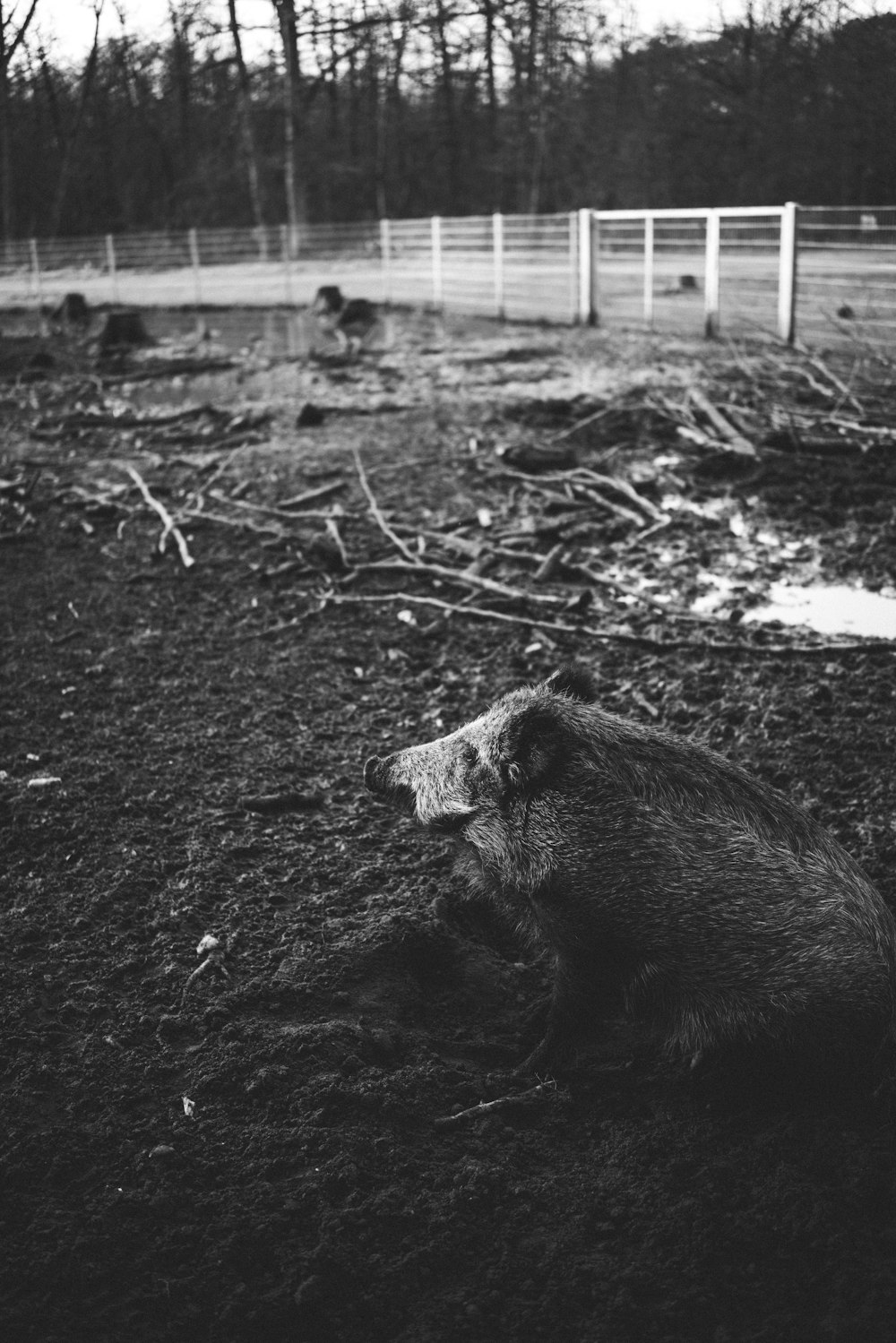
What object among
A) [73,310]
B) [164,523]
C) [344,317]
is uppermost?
[73,310]

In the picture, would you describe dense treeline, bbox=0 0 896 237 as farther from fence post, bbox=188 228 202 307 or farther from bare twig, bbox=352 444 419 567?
bare twig, bbox=352 444 419 567

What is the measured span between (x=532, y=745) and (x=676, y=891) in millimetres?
504

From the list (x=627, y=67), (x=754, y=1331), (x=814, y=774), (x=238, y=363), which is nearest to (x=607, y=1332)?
(x=754, y=1331)

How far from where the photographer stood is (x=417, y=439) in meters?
8.10

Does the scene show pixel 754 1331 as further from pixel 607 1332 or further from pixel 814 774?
pixel 814 774

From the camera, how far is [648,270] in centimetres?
1266

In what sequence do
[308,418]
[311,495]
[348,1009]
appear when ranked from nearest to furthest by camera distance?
[348,1009], [311,495], [308,418]

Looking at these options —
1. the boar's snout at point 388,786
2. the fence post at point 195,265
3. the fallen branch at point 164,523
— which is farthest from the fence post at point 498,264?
the boar's snout at point 388,786

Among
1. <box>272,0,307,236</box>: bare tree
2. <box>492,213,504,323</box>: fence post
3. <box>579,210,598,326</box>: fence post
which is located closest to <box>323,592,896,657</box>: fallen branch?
<box>579,210,598,326</box>: fence post

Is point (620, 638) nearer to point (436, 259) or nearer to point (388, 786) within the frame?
point (388, 786)

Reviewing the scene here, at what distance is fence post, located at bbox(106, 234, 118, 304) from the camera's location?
20.3 m

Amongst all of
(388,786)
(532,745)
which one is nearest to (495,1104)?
(532,745)

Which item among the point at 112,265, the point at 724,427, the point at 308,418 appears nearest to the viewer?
the point at 724,427

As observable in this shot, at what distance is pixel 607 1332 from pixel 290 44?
27.2 metres
